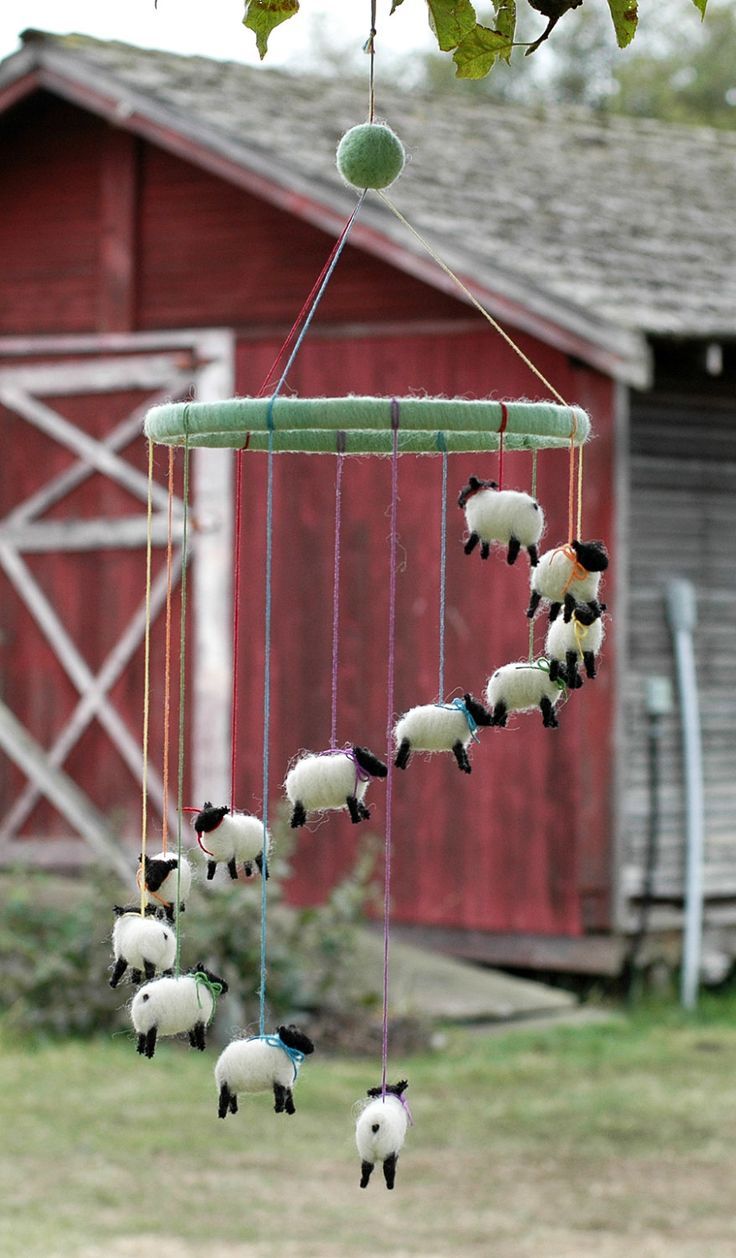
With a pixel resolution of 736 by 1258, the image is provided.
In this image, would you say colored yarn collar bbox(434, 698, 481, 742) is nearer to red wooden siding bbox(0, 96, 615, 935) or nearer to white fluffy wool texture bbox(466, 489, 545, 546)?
white fluffy wool texture bbox(466, 489, 545, 546)

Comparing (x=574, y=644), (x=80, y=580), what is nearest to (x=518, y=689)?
(x=574, y=644)

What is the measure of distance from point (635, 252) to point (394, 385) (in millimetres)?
1311

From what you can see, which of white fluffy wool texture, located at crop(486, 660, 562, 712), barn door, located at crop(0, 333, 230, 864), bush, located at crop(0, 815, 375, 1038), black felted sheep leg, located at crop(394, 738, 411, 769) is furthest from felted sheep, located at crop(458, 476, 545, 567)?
barn door, located at crop(0, 333, 230, 864)

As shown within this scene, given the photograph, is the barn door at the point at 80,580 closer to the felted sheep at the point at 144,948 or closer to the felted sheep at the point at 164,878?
the felted sheep at the point at 164,878

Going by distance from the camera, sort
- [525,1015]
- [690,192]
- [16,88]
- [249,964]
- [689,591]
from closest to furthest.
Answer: [249,964]
[525,1015]
[689,591]
[16,88]
[690,192]

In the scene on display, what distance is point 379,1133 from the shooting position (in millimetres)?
2545

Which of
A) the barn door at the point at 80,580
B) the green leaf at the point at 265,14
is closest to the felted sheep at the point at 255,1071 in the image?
the green leaf at the point at 265,14

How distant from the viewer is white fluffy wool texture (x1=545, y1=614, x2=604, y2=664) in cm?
272

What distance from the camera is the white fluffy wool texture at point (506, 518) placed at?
2744 millimetres

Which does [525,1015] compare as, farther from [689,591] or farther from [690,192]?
[690,192]

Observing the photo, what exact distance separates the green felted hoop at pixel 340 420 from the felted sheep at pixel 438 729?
14.4 inches

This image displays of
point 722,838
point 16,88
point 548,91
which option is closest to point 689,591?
point 722,838

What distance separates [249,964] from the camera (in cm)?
797

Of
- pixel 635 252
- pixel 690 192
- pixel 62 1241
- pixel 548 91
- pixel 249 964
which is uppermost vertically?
pixel 548 91
